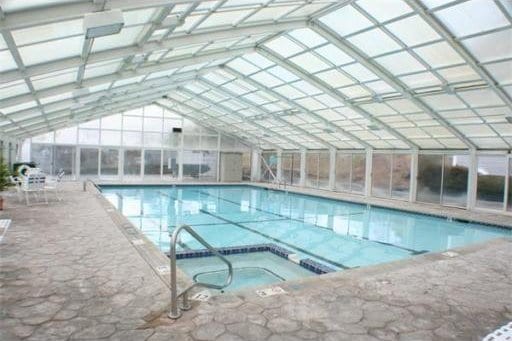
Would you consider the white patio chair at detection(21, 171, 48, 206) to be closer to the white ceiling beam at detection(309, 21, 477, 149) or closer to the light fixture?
the light fixture

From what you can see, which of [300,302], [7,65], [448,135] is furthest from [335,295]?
[448,135]

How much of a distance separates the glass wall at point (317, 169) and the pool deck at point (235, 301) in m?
13.5

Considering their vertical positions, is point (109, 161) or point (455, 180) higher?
point (109, 161)

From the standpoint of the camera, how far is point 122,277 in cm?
379

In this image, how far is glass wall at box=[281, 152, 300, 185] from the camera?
20.8 m

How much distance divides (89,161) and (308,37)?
1446 cm

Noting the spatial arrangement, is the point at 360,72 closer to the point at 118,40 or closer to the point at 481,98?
the point at 481,98

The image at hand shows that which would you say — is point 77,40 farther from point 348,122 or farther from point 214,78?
point 348,122

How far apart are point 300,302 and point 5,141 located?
42.5ft

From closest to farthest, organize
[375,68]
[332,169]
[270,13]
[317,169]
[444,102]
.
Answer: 1. [270,13]
2. [375,68]
3. [444,102]
4. [332,169]
5. [317,169]

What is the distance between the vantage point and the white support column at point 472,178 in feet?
40.1

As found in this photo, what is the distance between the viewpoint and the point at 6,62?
455 cm

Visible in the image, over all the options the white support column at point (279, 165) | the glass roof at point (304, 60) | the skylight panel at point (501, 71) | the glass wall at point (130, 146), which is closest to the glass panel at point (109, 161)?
the glass wall at point (130, 146)

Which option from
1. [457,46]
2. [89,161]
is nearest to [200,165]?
[89,161]
